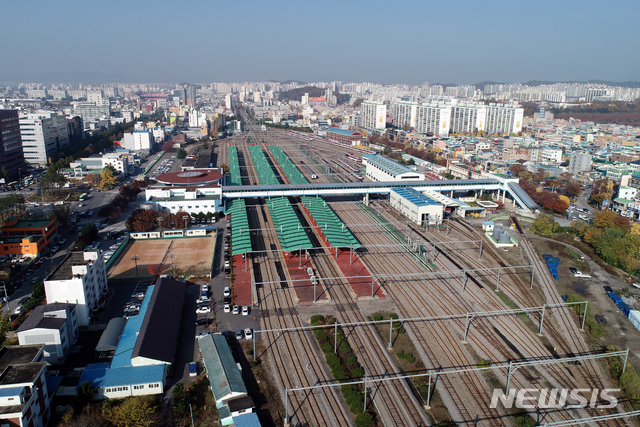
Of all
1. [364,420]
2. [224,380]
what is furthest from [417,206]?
[224,380]

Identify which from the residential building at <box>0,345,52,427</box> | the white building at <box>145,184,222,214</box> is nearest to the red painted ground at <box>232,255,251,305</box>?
the residential building at <box>0,345,52,427</box>

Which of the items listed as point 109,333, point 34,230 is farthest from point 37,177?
point 109,333

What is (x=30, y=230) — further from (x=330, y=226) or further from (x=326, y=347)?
(x=326, y=347)

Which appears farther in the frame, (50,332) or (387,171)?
(387,171)

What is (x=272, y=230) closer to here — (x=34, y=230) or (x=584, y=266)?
(x=34, y=230)

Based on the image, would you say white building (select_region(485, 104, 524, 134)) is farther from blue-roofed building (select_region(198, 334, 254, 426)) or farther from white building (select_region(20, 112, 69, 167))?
blue-roofed building (select_region(198, 334, 254, 426))

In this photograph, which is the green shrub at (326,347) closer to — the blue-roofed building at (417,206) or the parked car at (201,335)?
the parked car at (201,335)
